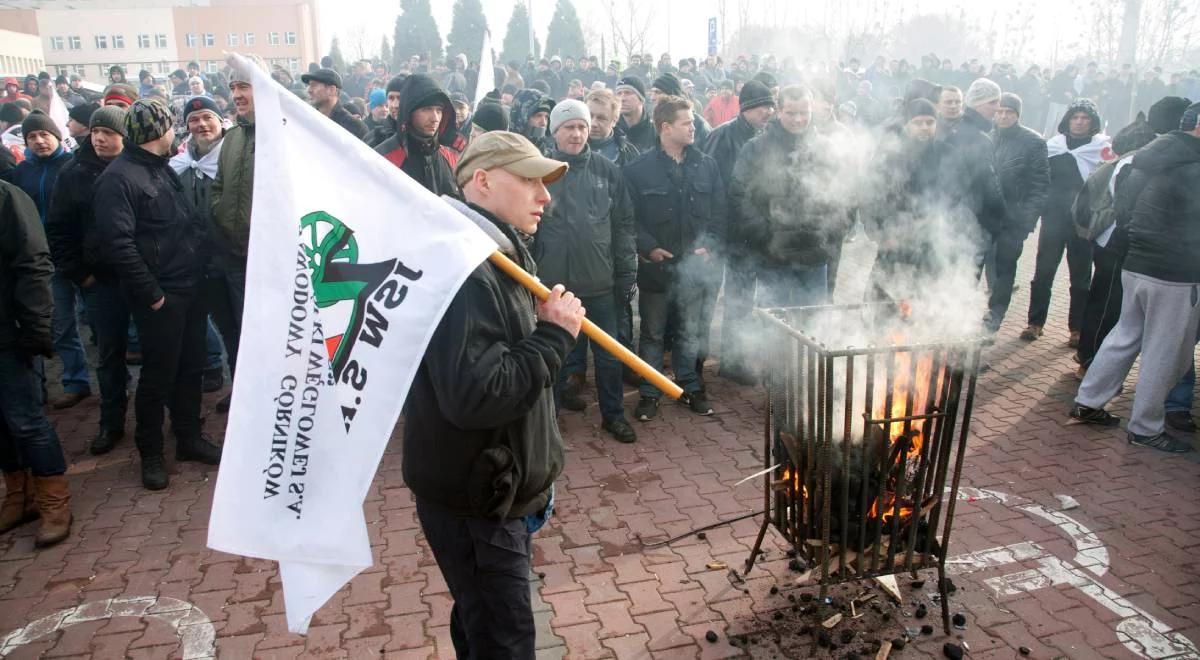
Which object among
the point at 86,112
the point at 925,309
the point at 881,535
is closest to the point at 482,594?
the point at 881,535

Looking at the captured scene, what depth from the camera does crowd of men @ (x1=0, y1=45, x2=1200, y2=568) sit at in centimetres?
495

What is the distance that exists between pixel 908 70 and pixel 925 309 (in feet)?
56.9

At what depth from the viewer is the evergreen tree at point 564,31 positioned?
152 feet

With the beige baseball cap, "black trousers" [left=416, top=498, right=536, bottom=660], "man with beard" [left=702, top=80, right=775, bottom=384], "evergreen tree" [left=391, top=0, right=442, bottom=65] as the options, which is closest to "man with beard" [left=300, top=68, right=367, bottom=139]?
"man with beard" [left=702, top=80, right=775, bottom=384]

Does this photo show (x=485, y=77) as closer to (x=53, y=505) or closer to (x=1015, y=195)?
(x=1015, y=195)

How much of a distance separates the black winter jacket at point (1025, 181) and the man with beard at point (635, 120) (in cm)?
336

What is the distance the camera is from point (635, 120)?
8.30 m

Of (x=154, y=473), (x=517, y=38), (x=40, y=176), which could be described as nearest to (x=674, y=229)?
(x=154, y=473)

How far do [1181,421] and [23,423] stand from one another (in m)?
7.70

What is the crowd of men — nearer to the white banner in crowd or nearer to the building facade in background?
the white banner in crowd

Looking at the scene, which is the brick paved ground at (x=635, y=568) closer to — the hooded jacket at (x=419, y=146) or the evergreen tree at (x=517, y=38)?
the hooded jacket at (x=419, y=146)

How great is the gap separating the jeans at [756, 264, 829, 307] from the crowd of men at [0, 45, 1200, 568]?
0.02 metres

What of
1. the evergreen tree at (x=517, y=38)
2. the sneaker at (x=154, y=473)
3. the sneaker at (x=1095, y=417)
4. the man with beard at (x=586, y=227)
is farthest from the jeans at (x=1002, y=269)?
the evergreen tree at (x=517, y=38)

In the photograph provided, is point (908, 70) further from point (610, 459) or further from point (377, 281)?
point (377, 281)
